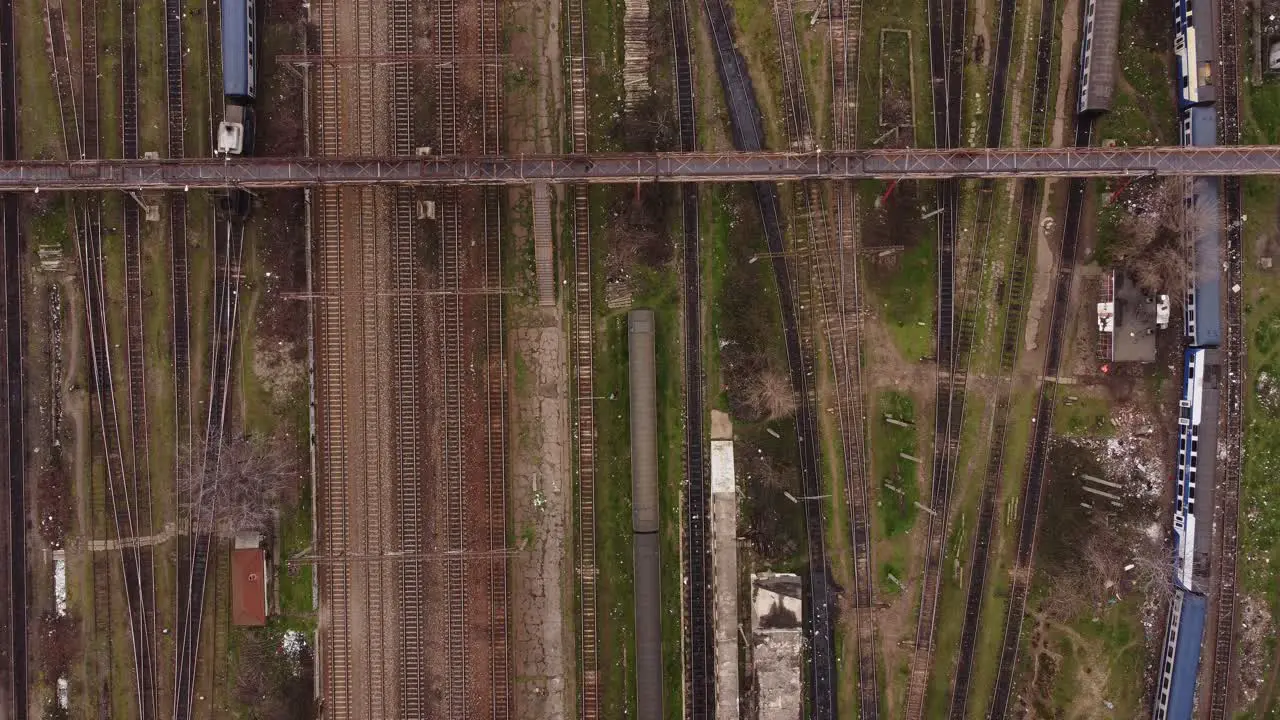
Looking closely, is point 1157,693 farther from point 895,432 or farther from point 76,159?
point 76,159

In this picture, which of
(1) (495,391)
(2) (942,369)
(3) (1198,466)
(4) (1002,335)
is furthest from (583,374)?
(3) (1198,466)

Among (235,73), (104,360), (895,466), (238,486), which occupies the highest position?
(235,73)

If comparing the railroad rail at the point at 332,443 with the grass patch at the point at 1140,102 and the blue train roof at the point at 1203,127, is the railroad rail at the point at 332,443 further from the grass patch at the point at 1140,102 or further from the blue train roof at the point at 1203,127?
the blue train roof at the point at 1203,127

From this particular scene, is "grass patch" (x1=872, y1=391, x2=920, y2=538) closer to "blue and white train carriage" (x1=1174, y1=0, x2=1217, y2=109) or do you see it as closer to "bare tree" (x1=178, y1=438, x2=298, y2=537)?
"blue and white train carriage" (x1=1174, y1=0, x2=1217, y2=109)

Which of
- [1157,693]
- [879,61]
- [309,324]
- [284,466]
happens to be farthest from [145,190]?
[1157,693]

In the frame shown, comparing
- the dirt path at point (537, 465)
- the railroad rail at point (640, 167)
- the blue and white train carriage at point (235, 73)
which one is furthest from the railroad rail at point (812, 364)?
the blue and white train carriage at point (235, 73)

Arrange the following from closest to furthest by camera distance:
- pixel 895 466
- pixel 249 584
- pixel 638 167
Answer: pixel 638 167 < pixel 249 584 < pixel 895 466

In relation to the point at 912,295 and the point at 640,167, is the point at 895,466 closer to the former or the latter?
the point at 912,295

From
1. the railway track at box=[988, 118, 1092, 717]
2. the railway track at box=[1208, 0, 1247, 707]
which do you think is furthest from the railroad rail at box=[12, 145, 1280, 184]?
the railway track at box=[988, 118, 1092, 717]
